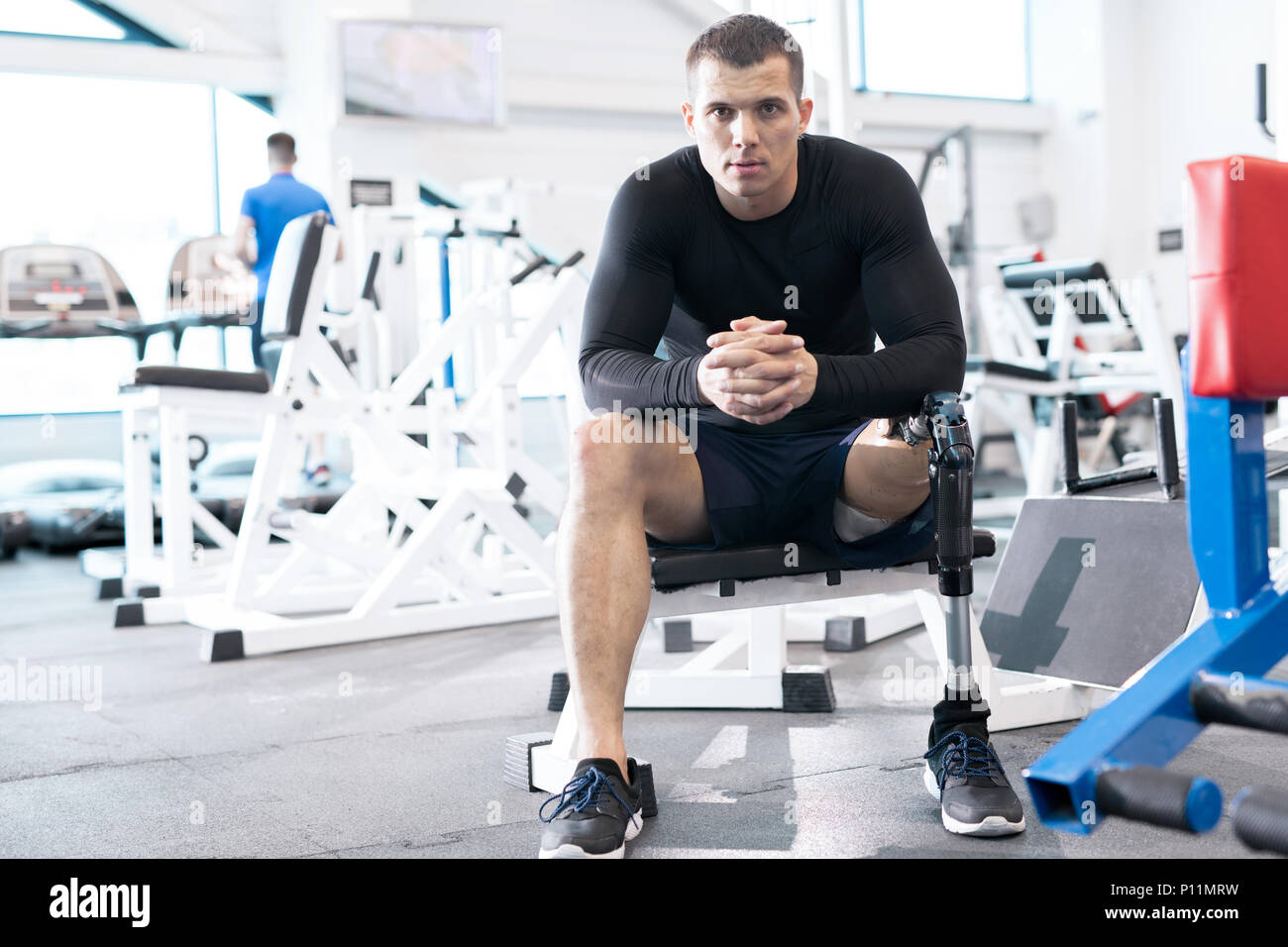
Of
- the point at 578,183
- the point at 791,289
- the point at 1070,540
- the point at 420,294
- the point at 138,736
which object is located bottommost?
the point at 138,736

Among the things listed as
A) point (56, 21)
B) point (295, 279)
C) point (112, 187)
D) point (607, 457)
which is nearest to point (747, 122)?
point (607, 457)

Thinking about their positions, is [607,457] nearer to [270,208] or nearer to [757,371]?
[757,371]

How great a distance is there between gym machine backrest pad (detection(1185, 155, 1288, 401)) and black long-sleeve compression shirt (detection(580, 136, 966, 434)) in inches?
15.0

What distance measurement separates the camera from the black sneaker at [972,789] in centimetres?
143

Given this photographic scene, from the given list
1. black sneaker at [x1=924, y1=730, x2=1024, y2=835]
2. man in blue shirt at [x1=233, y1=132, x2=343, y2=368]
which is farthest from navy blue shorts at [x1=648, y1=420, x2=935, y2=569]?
man in blue shirt at [x1=233, y1=132, x2=343, y2=368]

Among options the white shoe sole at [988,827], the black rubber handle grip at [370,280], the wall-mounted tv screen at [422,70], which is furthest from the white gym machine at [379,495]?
the wall-mounted tv screen at [422,70]

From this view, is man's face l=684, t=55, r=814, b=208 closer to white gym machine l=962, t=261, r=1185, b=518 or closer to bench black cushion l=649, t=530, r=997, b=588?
bench black cushion l=649, t=530, r=997, b=588

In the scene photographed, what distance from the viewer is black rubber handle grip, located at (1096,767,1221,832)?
948mm

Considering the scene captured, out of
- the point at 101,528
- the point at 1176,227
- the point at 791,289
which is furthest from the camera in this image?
the point at 1176,227

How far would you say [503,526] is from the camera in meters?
3.12

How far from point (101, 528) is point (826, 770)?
14.8 ft

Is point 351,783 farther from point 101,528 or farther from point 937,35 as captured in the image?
point 937,35

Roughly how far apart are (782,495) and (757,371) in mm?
281

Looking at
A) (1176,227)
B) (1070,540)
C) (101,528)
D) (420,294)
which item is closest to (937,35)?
(1176,227)
